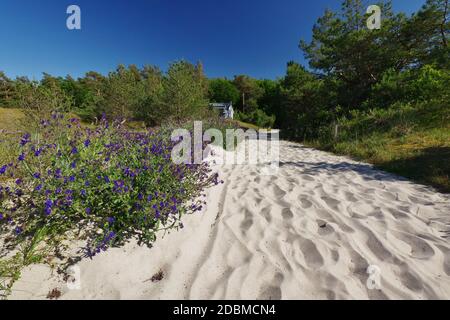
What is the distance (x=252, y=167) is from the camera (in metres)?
4.96

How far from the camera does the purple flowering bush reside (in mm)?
1812

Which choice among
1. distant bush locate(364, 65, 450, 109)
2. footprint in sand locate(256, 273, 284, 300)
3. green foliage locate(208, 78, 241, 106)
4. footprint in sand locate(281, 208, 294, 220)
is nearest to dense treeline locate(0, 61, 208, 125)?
footprint in sand locate(281, 208, 294, 220)

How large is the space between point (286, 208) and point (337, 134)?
334 inches

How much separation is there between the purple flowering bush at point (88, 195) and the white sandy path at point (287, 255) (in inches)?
8.2

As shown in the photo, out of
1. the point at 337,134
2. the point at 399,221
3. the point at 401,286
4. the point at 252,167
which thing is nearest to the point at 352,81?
the point at 337,134

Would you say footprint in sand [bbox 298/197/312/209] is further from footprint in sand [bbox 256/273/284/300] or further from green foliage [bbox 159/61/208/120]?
green foliage [bbox 159/61/208/120]

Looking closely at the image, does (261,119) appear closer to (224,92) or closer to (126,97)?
(224,92)

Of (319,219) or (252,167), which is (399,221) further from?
(252,167)

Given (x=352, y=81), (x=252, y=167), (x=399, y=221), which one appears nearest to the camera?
(x=399, y=221)

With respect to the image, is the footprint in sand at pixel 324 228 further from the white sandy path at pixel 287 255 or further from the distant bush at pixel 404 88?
the distant bush at pixel 404 88

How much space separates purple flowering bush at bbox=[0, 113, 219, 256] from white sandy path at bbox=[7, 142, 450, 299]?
21 centimetres

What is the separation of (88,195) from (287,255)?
6.31 ft

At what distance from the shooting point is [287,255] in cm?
182

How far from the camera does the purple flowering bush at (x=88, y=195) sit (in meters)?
1.81
